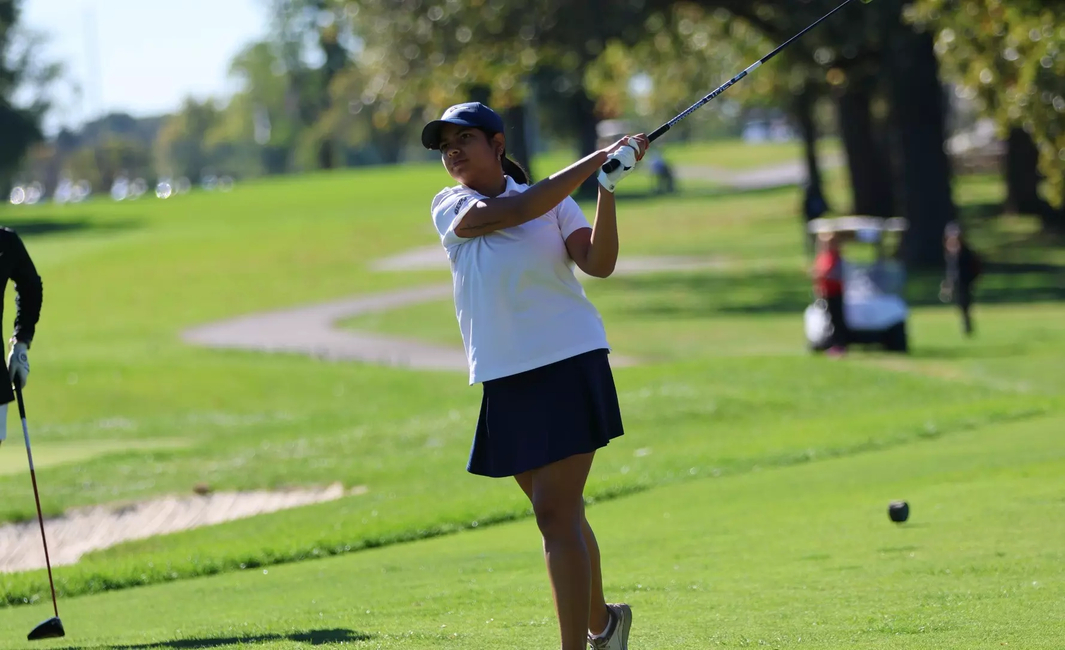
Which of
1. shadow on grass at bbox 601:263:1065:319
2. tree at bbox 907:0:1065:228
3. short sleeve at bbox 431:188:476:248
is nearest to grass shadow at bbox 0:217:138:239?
shadow on grass at bbox 601:263:1065:319

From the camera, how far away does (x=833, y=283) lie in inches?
856

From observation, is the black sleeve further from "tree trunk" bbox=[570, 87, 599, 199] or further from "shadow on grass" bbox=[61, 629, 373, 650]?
"tree trunk" bbox=[570, 87, 599, 199]

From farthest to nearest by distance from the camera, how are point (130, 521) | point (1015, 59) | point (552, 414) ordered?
1. point (1015, 59)
2. point (130, 521)
3. point (552, 414)

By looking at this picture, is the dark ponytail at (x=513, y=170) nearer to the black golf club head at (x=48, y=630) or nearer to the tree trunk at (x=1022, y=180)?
the black golf club head at (x=48, y=630)

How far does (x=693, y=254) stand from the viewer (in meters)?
46.5

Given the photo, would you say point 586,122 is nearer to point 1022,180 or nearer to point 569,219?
point 1022,180

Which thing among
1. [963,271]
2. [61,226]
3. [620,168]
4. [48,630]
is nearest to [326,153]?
[61,226]

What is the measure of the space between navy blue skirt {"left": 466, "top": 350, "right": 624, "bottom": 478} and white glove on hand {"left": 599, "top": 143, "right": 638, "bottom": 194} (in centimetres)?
55

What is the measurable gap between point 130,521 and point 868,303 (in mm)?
12685

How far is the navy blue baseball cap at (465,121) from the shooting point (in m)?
5.11

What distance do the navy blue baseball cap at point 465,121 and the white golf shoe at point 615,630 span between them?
1.62 m

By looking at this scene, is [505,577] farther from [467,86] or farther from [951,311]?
[467,86]

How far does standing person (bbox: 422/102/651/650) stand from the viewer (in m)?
4.99

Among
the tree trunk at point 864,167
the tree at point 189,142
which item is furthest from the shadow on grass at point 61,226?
the tree at point 189,142
